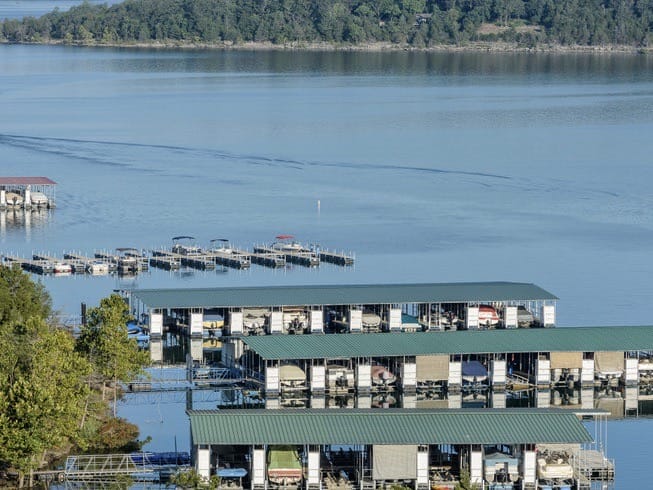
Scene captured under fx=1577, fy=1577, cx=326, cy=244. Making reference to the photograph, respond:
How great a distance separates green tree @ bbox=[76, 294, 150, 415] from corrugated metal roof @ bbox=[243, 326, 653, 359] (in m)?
2.56

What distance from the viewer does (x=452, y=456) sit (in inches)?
1037

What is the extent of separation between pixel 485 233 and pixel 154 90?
54.3 meters

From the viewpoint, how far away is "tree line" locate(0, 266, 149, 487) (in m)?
24.8

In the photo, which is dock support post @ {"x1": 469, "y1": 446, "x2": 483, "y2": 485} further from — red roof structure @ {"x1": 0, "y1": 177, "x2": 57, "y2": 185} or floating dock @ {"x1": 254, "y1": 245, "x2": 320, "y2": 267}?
red roof structure @ {"x1": 0, "y1": 177, "x2": 57, "y2": 185}

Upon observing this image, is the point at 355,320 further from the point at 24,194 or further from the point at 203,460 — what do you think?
the point at 24,194

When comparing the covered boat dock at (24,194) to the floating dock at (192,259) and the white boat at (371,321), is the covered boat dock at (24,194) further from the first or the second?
the white boat at (371,321)

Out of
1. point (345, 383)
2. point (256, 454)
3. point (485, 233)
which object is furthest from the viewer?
point (485, 233)

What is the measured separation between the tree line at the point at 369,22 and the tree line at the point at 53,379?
4648 inches

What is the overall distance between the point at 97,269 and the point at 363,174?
22.7 metres

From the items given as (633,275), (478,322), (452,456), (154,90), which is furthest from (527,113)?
(452,456)

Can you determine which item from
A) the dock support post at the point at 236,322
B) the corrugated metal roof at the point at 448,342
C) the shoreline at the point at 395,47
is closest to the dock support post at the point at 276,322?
the dock support post at the point at 236,322

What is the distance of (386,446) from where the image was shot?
1008 inches

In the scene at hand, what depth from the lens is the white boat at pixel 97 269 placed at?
46.1 meters

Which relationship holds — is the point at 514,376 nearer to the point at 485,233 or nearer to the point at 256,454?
the point at 256,454
